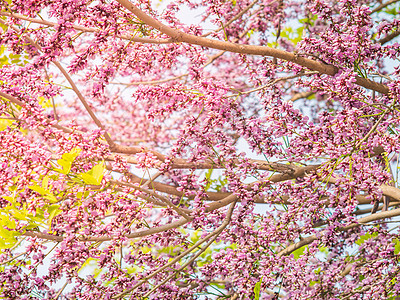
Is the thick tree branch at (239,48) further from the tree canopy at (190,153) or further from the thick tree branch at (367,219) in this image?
the thick tree branch at (367,219)

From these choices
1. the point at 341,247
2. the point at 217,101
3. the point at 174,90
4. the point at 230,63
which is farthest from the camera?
the point at 230,63

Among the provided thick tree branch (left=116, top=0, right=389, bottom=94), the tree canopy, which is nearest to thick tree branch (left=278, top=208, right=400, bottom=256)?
the tree canopy

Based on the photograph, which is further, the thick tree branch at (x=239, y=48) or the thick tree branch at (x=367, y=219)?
the thick tree branch at (x=367, y=219)

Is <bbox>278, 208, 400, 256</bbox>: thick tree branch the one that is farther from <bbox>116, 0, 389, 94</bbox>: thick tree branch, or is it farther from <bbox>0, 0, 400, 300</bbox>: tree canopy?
<bbox>116, 0, 389, 94</bbox>: thick tree branch

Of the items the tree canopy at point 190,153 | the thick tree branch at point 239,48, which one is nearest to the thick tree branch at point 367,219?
the tree canopy at point 190,153

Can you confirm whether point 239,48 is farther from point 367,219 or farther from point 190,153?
point 367,219

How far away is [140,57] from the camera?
4.38 m

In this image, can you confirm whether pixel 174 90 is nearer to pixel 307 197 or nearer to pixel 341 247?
pixel 307 197

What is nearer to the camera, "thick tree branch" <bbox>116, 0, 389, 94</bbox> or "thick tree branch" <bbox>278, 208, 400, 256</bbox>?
"thick tree branch" <bbox>116, 0, 389, 94</bbox>

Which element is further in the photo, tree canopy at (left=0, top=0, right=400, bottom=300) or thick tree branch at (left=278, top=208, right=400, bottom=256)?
thick tree branch at (left=278, top=208, right=400, bottom=256)

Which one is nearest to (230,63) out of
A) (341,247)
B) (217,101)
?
(341,247)

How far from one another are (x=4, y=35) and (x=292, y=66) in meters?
2.48

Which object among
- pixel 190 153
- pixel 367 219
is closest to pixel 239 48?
pixel 190 153

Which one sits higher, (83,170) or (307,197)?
(307,197)
